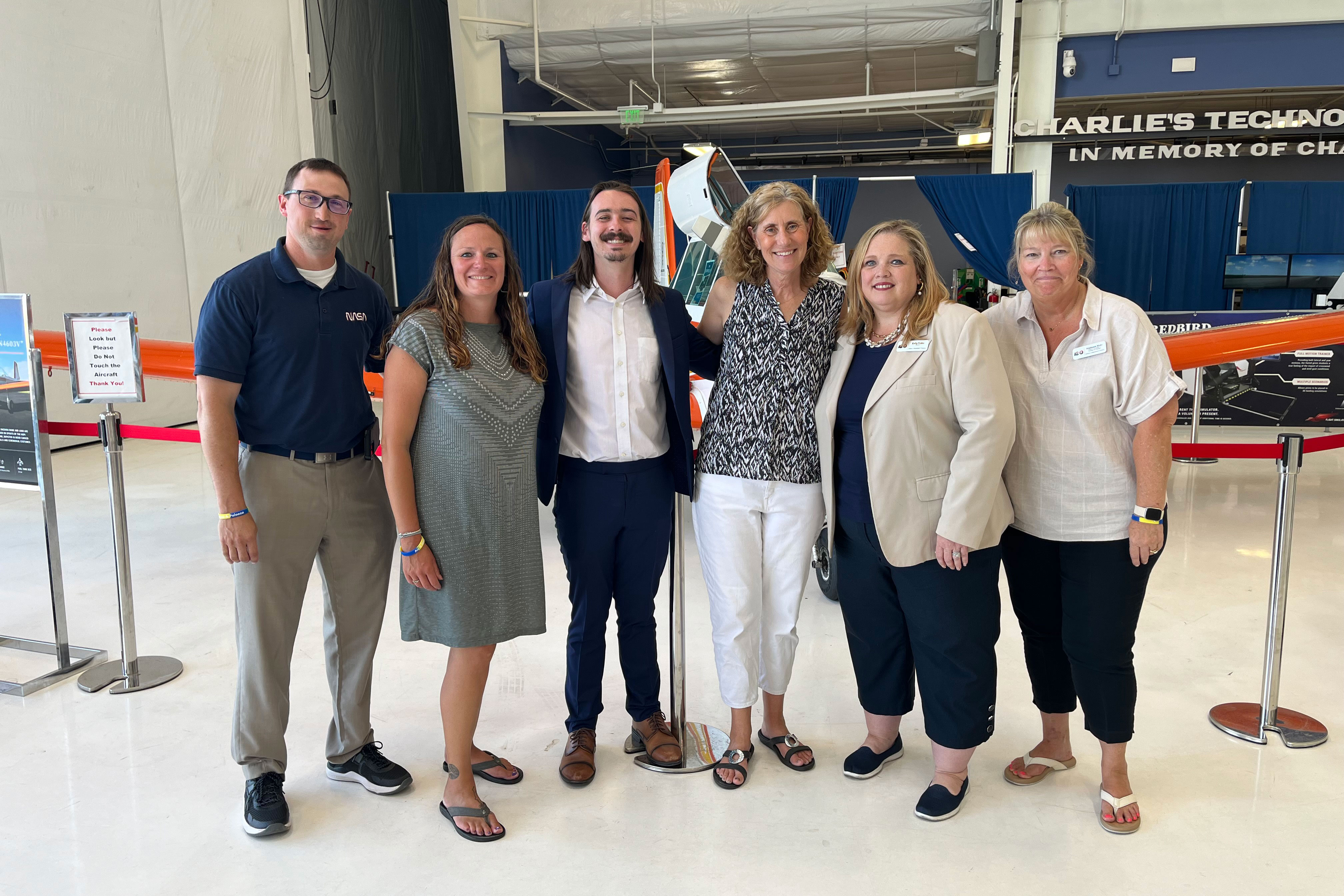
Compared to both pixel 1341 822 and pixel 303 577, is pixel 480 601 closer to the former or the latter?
pixel 303 577

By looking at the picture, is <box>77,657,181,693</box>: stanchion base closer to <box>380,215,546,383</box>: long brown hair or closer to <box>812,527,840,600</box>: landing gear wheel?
<box>380,215,546,383</box>: long brown hair

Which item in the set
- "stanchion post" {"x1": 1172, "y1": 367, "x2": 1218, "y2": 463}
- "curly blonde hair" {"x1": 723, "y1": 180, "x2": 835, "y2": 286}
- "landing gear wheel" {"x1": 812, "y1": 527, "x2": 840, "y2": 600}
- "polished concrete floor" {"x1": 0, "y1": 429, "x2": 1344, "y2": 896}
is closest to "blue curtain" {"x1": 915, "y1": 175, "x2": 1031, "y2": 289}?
"stanchion post" {"x1": 1172, "y1": 367, "x2": 1218, "y2": 463}

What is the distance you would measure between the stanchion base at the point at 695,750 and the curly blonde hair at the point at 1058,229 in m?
1.46

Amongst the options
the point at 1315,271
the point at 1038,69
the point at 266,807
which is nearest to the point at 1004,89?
the point at 1038,69

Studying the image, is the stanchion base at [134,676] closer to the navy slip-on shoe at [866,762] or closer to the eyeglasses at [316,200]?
the eyeglasses at [316,200]

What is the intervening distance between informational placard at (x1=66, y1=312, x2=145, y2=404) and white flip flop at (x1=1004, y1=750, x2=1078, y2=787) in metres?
2.89

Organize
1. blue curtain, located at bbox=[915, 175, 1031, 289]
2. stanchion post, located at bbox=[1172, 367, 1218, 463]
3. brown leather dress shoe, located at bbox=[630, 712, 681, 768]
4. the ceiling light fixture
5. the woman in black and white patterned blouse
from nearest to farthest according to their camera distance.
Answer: the woman in black and white patterned blouse
brown leather dress shoe, located at bbox=[630, 712, 681, 768]
stanchion post, located at bbox=[1172, 367, 1218, 463]
blue curtain, located at bbox=[915, 175, 1031, 289]
the ceiling light fixture

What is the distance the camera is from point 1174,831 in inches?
79.4

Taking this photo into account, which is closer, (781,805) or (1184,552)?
(781,805)

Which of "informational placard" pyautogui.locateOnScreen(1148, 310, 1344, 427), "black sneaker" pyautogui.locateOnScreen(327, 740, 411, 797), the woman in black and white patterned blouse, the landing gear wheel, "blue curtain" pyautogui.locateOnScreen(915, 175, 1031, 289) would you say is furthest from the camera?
"blue curtain" pyautogui.locateOnScreen(915, 175, 1031, 289)

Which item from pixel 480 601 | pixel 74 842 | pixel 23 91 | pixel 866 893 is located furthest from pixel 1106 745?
pixel 23 91

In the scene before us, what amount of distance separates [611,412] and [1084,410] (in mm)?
1078

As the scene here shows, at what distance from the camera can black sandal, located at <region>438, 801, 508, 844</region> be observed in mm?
1994

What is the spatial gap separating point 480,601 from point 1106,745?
152cm
